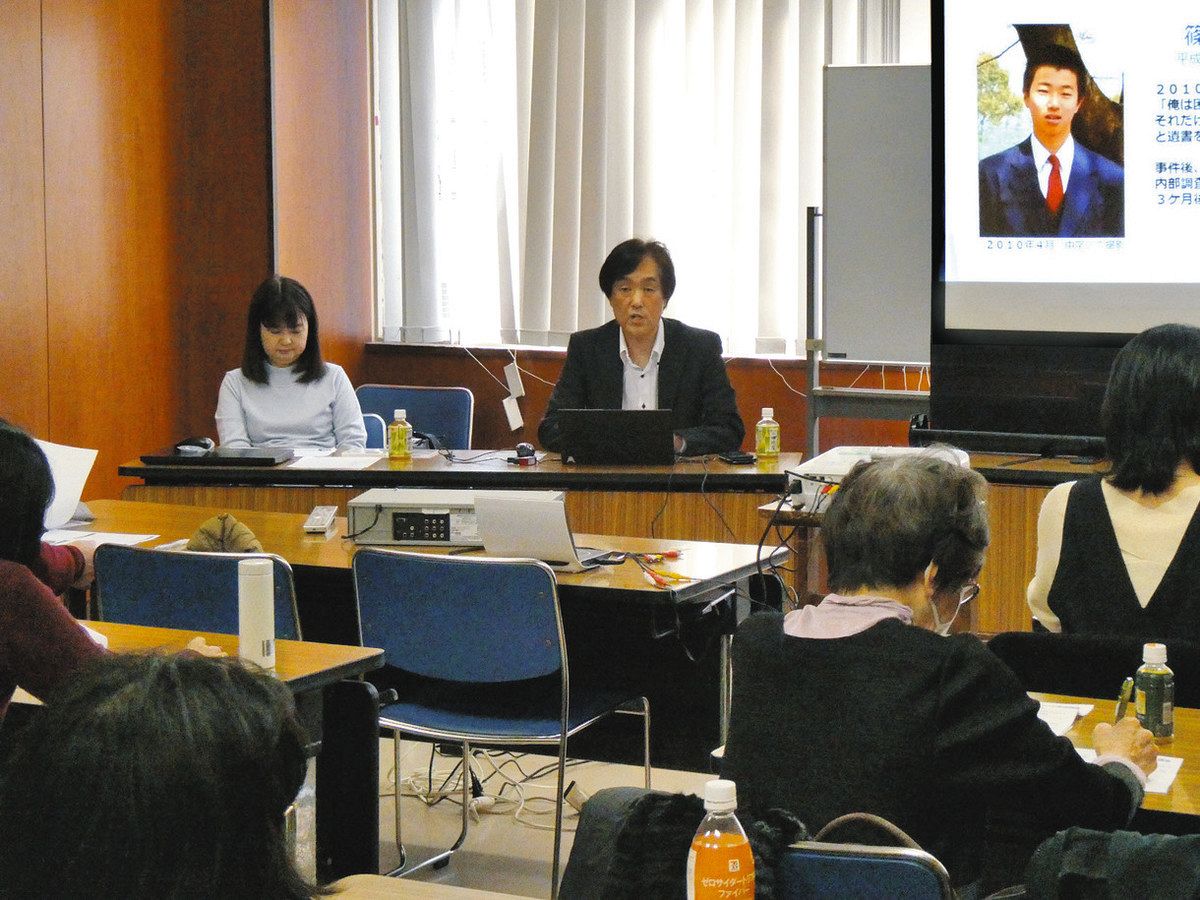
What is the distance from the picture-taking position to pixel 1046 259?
496 cm

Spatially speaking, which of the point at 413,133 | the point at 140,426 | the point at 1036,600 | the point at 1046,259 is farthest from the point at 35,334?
the point at 1036,600

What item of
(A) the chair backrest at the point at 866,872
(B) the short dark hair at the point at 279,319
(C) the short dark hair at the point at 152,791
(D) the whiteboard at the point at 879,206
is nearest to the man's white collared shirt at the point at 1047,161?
(D) the whiteboard at the point at 879,206

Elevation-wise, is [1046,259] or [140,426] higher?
[1046,259]

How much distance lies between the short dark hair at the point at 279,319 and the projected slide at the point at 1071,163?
221 centimetres

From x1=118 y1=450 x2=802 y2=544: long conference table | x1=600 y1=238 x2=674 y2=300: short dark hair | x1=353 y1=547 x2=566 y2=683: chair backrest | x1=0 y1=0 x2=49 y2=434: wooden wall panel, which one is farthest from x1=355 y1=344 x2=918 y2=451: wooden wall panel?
x1=353 y1=547 x2=566 y2=683: chair backrest

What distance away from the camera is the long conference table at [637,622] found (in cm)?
357

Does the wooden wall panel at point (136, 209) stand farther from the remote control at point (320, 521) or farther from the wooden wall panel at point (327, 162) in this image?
the remote control at point (320, 521)

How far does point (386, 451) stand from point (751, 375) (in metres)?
1.80

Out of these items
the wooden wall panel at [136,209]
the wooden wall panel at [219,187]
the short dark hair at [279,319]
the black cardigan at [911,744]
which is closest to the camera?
the black cardigan at [911,744]

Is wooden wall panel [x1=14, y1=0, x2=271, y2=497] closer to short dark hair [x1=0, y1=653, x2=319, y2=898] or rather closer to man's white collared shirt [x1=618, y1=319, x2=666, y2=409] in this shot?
man's white collared shirt [x1=618, y1=319, x2=666, y2=409]

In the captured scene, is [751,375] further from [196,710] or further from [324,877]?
[196,710]

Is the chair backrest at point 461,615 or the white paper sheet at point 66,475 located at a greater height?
the white paper sheet at point 66,475

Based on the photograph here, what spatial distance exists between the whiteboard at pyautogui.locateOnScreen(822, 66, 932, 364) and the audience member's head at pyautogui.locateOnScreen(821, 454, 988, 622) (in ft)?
10.8

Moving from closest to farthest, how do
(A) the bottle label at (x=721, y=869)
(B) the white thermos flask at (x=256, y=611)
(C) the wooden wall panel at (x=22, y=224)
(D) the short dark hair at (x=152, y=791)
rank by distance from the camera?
(D) the short dark hair at (x=152, y=791) → (A) the bottle label at (x=721, y=869) → (B) the white thermos flask at (x=256, y=611) → (C) the wooden wall panel at (x=22, y=224)
